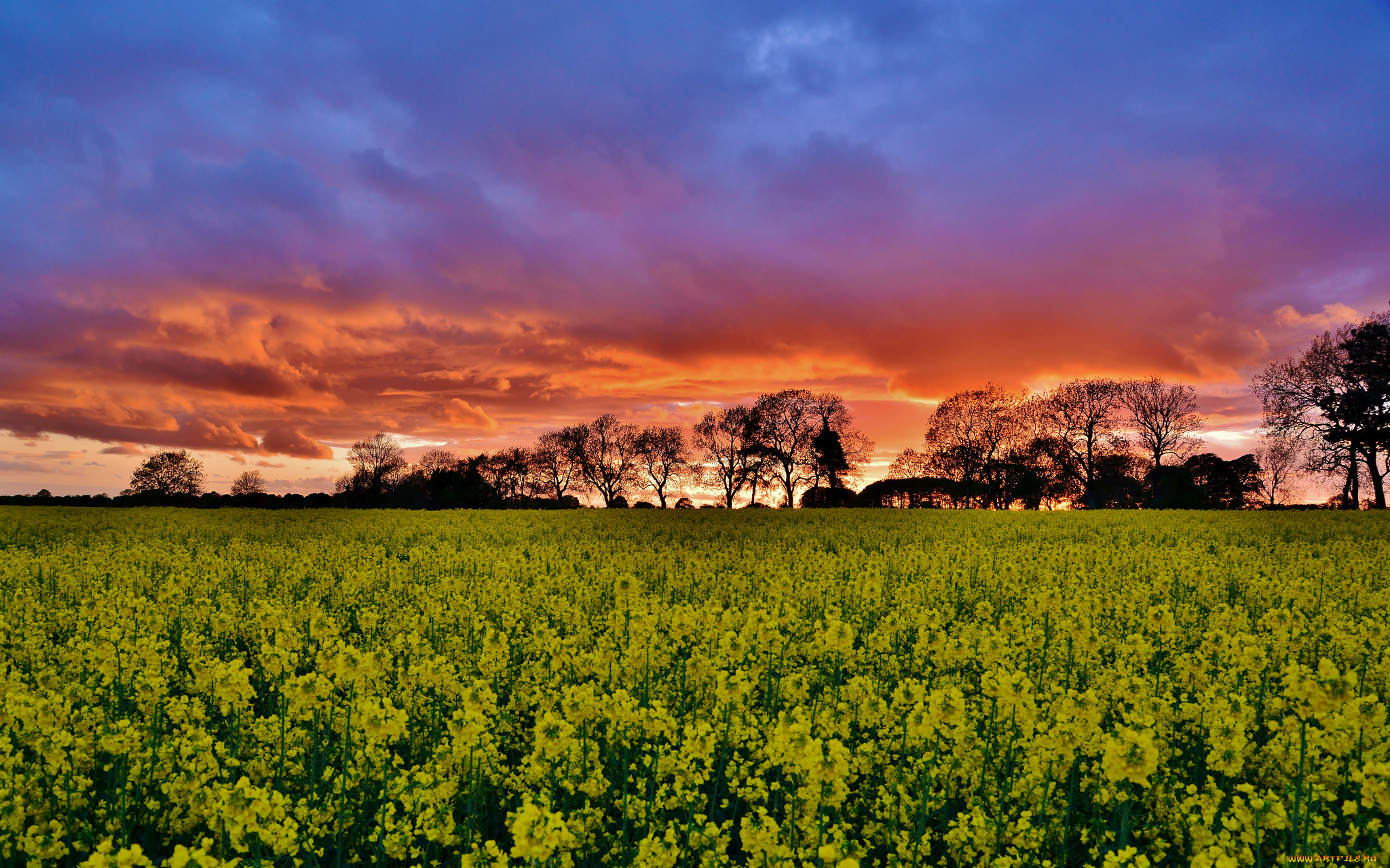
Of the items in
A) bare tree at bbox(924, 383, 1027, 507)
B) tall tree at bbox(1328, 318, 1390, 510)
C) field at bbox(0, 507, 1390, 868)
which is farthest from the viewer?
bare tree at bbox(924, 383, 1027, 507)

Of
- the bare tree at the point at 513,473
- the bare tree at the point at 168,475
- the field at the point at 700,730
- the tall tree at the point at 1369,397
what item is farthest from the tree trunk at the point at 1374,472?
the bare tree at the point at 168,475

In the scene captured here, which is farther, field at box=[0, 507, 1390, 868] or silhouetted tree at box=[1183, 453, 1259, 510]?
silhouetted tree at box=[1183, 453, 1259, 510]

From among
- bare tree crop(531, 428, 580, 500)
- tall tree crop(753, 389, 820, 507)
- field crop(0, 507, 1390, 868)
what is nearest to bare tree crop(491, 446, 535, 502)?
bare tree crop(531, 428, 580, 500)

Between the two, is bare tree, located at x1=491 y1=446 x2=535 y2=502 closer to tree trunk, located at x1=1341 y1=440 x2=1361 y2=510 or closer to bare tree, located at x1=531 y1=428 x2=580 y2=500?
bare tree, located at x1=531 y1=428 x2=580 y2=500

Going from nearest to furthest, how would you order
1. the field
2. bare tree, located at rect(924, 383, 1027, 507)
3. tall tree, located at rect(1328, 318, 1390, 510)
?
1. the field
2. tall tree, located at rect(1328, 318, 1390, 510)
3. bare tree, located at rect(924, 383, 1027, 507)

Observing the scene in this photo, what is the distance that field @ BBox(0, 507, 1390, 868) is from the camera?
3.61 m

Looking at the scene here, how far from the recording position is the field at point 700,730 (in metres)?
3.61

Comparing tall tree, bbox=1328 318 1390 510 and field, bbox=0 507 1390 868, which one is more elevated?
tall tree, bbox=1328 318 1390 510

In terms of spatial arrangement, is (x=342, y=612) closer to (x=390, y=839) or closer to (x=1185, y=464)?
(x=390, y=839)

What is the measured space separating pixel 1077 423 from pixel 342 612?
61739 mm

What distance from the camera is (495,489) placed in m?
75.9

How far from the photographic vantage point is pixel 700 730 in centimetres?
393

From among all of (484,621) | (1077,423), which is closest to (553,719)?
(484,621)

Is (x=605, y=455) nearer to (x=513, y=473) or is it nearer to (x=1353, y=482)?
(x=513, y=473)
